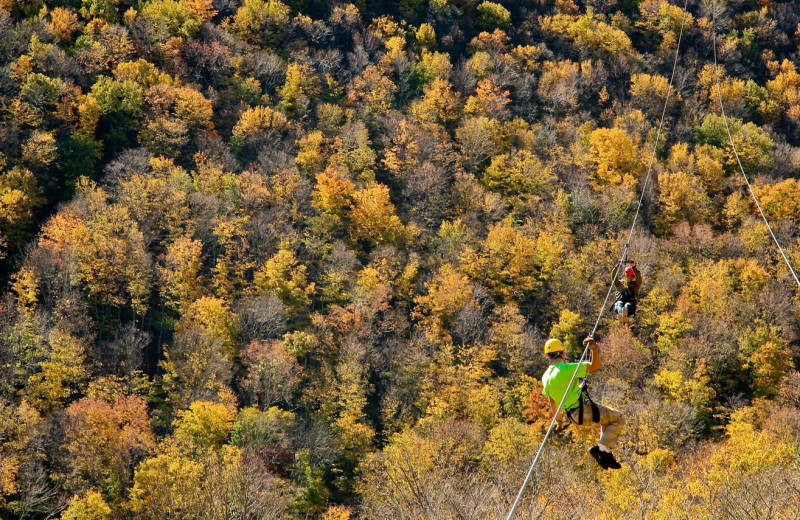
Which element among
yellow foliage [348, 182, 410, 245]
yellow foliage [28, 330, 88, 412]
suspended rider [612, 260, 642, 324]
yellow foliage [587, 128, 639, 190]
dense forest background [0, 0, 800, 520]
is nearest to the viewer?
suspended rider [612, 260, 642, 324]

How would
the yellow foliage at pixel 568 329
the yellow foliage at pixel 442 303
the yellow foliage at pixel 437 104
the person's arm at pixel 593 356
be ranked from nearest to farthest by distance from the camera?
the person's arm at pixel 593 356 < the yellow foliage at pixel 568 329 < the yellow foliage at pixel 442 303 < the yellow foliage at pixel 437 104

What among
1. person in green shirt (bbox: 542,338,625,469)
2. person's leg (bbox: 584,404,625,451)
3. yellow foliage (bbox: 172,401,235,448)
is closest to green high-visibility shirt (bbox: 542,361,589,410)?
person in green shirt (bbox: 542,338,625,469)

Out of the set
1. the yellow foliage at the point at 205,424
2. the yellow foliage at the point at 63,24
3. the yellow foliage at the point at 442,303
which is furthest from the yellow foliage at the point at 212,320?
the yellow foliage at the point at 63,24

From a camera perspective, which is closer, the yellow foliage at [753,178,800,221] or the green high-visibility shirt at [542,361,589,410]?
the green high-visibility shirt at [542,361,589,410]

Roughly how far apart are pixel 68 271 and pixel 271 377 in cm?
1833

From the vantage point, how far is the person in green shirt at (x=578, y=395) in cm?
1082

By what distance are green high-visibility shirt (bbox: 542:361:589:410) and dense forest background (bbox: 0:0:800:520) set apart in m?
19.1

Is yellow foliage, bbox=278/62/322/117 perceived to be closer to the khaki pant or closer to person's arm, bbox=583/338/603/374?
the khaki pant

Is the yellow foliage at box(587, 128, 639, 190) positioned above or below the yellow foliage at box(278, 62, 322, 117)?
below

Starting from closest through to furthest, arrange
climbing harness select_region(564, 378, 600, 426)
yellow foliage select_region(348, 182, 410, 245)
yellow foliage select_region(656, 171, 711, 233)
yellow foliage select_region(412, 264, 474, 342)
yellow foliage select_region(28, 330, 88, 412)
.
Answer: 1. climbing harness select_region(564, 378, 600, 426)
2. yellow foliage select_region(28, 330, 88, 412)
3. yellow foliage select_region(412, 264, 474, 342)
4. yellow foliage select_region(348, 182, 410, 245)
5. yellow foliage select_region(656, 171, 711, 233)

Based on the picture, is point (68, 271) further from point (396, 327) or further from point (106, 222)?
point (396, 327)

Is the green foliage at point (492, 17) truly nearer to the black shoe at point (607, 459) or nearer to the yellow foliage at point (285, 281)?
the yellow foliage at point (285, 281)

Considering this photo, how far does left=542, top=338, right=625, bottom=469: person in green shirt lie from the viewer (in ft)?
35.5

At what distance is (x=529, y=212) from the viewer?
81.5m
